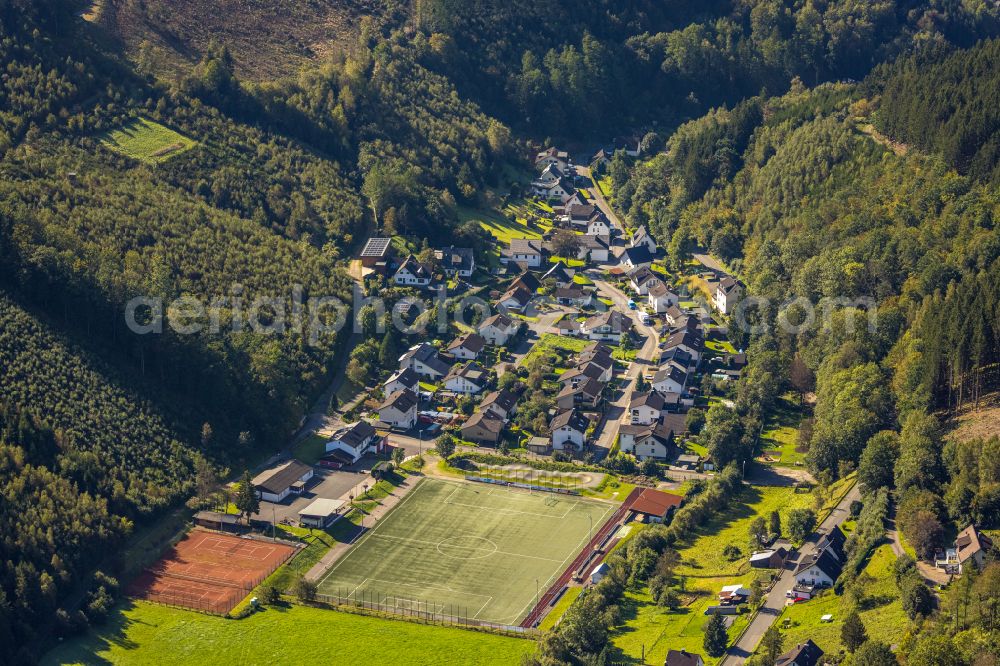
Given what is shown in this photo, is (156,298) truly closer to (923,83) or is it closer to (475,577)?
(475,577)

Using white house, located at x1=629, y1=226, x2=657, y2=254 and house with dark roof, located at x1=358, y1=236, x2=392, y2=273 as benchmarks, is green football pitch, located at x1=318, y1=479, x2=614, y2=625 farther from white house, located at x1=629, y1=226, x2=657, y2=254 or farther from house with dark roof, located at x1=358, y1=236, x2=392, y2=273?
white house, located at x1=629, y1=226, x2=657, y2=254

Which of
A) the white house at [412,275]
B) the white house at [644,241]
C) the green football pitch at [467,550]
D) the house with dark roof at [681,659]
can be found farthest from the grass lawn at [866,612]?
the white house at [644,241]

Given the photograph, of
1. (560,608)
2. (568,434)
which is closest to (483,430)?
(568,434)

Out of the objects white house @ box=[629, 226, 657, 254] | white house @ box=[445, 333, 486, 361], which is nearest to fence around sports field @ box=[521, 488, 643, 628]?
white house @ box=[445, 333, 486, 361]

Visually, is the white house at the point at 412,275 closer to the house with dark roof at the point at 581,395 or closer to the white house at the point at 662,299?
the white house at the point at 662,299

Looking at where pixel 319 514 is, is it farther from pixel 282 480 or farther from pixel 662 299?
pixel 662 299

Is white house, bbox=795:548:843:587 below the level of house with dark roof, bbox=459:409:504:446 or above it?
below
